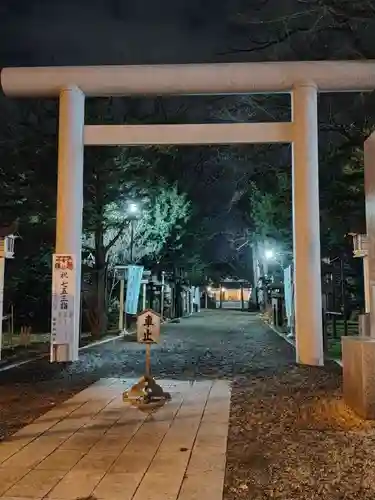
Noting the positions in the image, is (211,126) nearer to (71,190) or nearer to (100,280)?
(71,190)

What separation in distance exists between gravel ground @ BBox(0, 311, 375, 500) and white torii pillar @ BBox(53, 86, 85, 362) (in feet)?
2.71

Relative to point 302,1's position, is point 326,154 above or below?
below

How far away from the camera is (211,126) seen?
1147 centimetres

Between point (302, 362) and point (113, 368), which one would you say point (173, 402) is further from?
point (302, 362)

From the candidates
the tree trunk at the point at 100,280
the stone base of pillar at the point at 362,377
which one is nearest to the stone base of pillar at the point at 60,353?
the tree trunk at the point at 100,280

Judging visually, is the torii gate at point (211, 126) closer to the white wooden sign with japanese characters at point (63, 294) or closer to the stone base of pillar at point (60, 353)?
the stone base of pillar at point (60, 353)

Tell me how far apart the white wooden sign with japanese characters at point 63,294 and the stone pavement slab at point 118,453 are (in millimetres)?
3802

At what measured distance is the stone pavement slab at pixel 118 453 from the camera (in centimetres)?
396

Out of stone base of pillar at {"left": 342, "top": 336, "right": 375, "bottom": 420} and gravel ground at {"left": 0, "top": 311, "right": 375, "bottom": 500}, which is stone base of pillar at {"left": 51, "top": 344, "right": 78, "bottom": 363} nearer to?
gravel ground at {"left": 0, "top": 311, "right": 375, "bottom": 500}

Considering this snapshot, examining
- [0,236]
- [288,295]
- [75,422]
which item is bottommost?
[75,422]

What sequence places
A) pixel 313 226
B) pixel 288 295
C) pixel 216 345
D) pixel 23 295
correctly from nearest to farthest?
pixel 313 226
pixel 216 345
pixel 288 295
pixel 23 295

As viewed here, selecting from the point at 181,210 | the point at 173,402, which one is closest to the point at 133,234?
the point at 181,210

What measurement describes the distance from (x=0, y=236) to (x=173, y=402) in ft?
18.6

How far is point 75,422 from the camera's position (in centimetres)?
602
